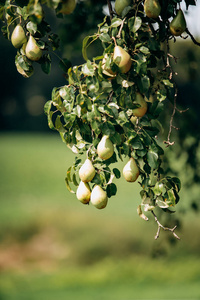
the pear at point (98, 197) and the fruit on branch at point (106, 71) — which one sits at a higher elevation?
the fruit on branch at point (106, 71)

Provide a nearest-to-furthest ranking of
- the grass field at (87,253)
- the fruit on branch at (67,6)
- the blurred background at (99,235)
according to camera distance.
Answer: the fruit on branch at (67,6)
the blurred background at (99,235)
the grass field at (87,253)

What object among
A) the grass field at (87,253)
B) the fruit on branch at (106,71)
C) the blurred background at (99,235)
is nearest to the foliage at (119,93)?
the fruit on branch at (106,71)

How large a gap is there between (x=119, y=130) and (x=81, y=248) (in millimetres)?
3740

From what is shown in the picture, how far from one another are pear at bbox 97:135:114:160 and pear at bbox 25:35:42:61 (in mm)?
198

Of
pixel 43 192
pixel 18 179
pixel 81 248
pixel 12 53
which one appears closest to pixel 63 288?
pixel 81 248

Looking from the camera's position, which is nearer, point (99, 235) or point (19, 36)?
point (19, 36)

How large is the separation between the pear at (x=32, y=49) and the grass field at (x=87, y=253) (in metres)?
1.21

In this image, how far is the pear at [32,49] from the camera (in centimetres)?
80

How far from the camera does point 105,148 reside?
2.54ft

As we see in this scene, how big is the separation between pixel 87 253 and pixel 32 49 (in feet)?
12.1

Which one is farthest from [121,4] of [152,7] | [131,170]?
[131,170]

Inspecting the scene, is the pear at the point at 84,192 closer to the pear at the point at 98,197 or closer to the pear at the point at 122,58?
the pear at the point at 98,197

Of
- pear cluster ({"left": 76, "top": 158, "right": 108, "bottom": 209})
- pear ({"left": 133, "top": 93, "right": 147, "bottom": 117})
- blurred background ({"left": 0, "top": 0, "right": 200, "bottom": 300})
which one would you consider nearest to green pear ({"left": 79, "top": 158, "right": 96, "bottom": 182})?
pear cluster ({"left": 76, "top": 158, "right": 108, "bottom": 209})

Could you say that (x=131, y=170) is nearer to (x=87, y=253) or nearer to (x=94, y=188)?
(x=94, y=188)
